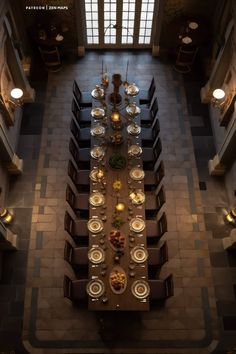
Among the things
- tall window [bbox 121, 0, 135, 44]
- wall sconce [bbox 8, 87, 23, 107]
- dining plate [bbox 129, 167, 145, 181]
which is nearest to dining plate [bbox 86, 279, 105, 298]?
dining plate [bbox 129, 167, 145, 181]

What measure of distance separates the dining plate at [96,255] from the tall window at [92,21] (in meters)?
8.30

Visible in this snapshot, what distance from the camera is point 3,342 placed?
7.87 m

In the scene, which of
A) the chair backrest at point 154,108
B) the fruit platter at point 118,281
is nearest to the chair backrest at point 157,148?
the chair backrest at point 154,108

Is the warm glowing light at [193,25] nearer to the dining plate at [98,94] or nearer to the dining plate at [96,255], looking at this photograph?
the dining plate at [98,94]

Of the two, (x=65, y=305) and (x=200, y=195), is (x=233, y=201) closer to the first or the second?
(x=200, y=195)

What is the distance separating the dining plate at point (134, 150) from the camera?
29.2 feet

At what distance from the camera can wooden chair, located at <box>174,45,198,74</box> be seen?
11852 millimetres

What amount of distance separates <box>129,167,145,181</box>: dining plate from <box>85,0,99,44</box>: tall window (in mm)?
6325

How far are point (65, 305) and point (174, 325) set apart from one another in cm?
259

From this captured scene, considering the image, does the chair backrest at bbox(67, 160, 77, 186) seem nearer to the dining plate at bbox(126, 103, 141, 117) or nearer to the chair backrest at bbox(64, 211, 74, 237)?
the chair backrest at bbox(64, 211, 74, 237)

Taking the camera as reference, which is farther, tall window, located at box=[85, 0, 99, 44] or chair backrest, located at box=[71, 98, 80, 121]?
tall window, located at box=[85, 0, 99, 44]

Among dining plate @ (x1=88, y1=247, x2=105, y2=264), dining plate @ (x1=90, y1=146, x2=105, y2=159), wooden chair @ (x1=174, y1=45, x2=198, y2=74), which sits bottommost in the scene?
dining plate @ (x1=88, y1=247, x2=105, y2=264)

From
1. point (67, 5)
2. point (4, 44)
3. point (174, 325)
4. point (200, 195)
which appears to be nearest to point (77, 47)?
point (67, 5)

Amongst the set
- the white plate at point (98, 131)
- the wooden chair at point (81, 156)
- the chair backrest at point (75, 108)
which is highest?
the chair backrest at point (75, 108)
